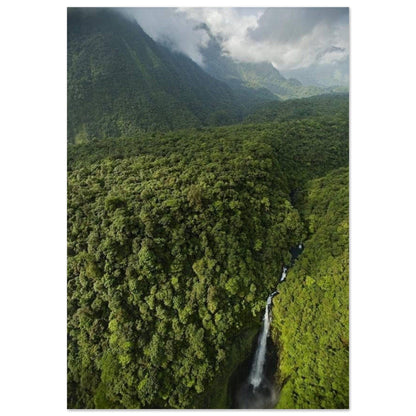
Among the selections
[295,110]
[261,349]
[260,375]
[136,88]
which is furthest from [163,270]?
[295,110]

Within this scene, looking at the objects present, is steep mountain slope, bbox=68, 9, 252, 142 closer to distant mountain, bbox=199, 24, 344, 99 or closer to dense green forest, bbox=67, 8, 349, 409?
dense green forest, bbox=67, 8, 349, 409

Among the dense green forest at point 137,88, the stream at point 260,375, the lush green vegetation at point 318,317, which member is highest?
the dense green forest at point 137,88

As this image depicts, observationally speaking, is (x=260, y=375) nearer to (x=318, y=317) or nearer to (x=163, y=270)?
(x=318, y=317)

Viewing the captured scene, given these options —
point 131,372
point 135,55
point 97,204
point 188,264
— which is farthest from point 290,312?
point 135,55

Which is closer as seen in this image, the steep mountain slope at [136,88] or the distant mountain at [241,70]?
the distant mountain at [241,70]

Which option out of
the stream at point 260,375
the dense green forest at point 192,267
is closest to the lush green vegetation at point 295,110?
the dense green forest at point 192,267

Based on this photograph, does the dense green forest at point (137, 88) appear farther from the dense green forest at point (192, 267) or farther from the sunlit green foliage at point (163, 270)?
the sunlit green foliage at point (163, 270)
